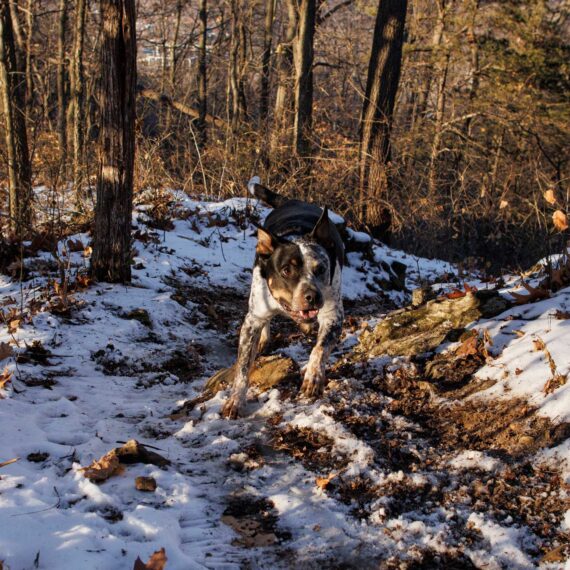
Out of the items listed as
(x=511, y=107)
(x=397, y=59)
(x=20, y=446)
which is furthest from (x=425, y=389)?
(x=511, y=107)

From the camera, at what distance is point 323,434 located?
350 cm

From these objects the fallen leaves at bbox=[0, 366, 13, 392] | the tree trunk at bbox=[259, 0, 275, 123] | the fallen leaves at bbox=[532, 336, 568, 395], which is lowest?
the fallen leaves at bbox=[0, 366, 13, 392]

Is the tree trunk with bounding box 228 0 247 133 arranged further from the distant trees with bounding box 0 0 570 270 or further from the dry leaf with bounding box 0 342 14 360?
the dry leaf with bounding box 0 342 14 360

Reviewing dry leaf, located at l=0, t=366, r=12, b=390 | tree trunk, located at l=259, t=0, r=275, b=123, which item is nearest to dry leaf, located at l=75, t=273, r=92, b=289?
dry leaf, located at l=0, t=366, r=12, b=390

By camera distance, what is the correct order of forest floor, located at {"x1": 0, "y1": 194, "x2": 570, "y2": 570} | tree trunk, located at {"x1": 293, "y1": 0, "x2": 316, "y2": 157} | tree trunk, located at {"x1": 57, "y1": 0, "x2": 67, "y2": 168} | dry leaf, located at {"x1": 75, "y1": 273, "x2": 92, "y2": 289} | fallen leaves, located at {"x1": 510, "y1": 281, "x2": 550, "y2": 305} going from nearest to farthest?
1. forest floor, located at {"x1": 0, "y1": 194, "x2": 570, "y2": 570}
2. fallen leaves, located at {"x1": 510, "y1": 281, "x2": 550, "y2": 305}
3. dry leaf, located at {"x1": 75, "y1": 273, "x2": 92, "y2": 289}
4. tree trunk, located at {"x1": 293, "y1": 0, "x2": 316, "y2": 157}
5. tree trunk, located at {"x1": 57, "y1": 0, "x2": 67, "y2": 168}

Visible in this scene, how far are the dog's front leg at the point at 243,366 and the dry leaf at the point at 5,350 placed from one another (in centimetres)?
174

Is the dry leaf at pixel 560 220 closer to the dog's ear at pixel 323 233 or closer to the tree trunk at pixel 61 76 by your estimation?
the dog's ear at pixel 323 233

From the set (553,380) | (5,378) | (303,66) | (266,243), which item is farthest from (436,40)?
(5,378)

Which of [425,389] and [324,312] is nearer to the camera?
[425,389]

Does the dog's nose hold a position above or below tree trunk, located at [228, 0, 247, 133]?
below

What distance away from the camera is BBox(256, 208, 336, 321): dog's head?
4.01 metres

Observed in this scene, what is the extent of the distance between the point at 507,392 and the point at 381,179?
272 inches

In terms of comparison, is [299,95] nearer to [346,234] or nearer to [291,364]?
[346,234]

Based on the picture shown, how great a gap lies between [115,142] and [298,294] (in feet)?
10.3
